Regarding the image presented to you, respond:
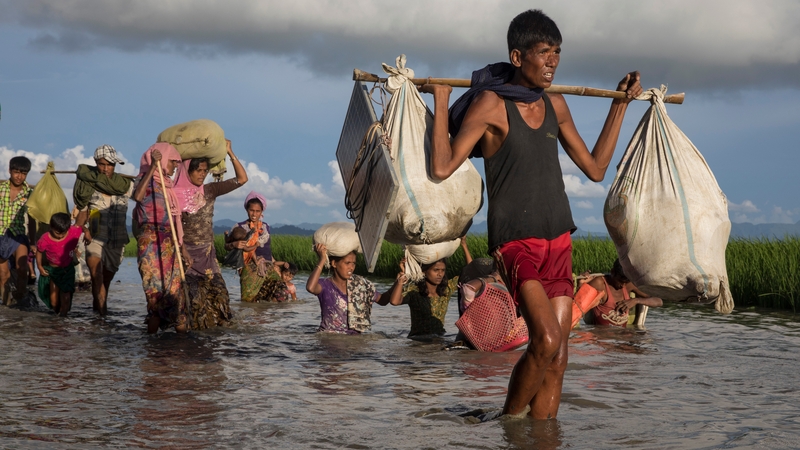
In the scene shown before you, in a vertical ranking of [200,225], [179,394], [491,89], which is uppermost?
[491,89]

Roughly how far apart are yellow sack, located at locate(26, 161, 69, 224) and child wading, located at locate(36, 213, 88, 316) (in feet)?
3.60

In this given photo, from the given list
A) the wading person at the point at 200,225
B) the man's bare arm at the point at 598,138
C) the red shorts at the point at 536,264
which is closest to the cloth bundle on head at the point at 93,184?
the wading person at the point at 200,225

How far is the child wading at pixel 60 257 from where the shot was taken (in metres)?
9.63

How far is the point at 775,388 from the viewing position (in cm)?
543

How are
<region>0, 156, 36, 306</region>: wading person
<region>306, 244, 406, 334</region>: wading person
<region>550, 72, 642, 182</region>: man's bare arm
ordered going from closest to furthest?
<region>550, 72, 642, 182</region>: man's bare arm, <region>306, 244, 406, 334</region>: wading person, <region>0, 156, 36, 306</region>: wading person

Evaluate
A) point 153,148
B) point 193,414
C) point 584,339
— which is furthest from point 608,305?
point 193,414

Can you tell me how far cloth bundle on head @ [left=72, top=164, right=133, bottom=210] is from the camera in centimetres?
954

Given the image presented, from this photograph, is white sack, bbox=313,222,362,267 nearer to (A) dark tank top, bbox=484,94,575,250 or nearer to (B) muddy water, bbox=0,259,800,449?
(B) muddy water, bbox=0,259,800,449

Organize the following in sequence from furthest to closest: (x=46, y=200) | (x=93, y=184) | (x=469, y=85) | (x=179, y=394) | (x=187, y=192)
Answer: (x=46, y=200)
(x=93, y=184)
(x=187, y=192)
(x=179, y=394)
(x=469, y=85)

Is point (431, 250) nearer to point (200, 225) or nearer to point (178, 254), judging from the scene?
point (178, 254)

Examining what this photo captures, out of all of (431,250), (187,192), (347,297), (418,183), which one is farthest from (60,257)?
(418,183)

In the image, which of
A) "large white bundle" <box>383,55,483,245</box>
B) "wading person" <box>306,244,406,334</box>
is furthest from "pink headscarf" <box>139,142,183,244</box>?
"large white bundle" <box>383,55,483,245</box>

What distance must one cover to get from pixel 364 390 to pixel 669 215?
2100 millimetres

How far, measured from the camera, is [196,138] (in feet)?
24.8
